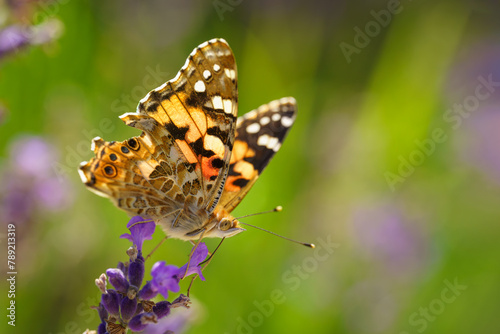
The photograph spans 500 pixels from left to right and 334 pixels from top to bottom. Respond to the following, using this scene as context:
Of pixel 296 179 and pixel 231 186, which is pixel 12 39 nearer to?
pixel 231 186

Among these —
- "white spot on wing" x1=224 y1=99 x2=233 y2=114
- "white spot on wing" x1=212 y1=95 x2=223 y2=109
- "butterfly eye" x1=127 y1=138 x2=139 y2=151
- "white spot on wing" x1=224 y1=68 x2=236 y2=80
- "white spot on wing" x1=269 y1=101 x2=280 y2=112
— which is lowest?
"white spot on wing" x1=269 y1=101 x2=280 y2=112

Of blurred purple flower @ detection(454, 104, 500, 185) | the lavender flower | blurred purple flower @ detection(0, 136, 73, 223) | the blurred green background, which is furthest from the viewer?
blurred purple flower @ detection(454, 104, 500, 185)

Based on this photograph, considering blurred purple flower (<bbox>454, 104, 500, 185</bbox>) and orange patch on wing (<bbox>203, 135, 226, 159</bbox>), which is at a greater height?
orange patch on wing (<bbox>203, 135, 226, 159</bbox>)

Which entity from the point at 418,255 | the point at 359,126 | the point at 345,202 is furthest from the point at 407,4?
the point at 418,255

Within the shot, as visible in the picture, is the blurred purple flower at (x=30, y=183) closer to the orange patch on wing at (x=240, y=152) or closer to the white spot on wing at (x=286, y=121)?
the orange patch on wing at (x=240, y=152)

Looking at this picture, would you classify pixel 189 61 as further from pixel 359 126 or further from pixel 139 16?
pixel 139 16

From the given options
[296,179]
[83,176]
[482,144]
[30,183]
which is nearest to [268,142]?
[83,176]

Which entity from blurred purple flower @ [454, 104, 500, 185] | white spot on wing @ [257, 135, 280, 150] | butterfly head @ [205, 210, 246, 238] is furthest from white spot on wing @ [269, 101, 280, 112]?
blurred purple flower @ [454, 104, 500, 185]

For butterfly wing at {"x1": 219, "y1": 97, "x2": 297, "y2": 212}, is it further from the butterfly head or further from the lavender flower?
the lavender flower
